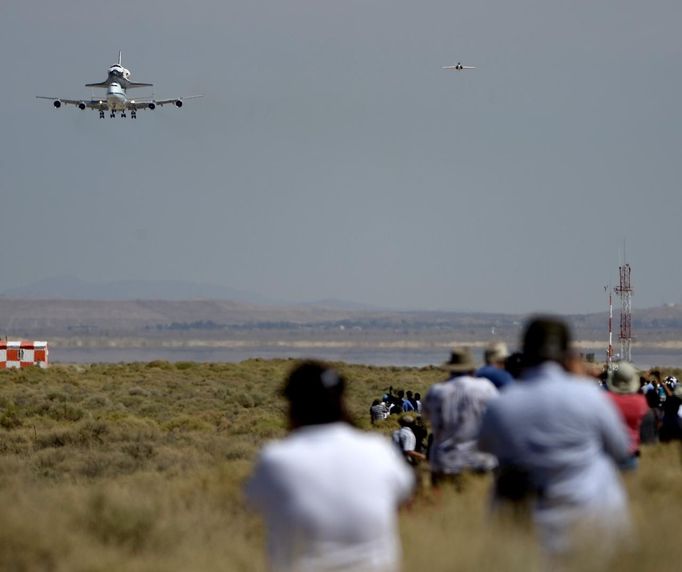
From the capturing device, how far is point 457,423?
949 cm

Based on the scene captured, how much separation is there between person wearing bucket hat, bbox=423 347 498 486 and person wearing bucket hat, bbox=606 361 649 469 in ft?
3.36

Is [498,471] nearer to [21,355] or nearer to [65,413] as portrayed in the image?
[65,413]

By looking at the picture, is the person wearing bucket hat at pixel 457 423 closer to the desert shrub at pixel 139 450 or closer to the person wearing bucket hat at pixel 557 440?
the person wearing bucket hat at pixel 557 440

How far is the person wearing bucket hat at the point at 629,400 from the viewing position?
32.3ft

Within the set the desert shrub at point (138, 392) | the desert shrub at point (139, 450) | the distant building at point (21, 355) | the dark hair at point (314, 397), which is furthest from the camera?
the distant building at point (21, 355)

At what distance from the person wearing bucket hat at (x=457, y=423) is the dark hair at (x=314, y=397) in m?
3.87

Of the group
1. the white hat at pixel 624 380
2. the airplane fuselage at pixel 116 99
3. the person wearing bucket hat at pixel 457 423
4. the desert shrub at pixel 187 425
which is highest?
the airplane fuselage at pixel 116 99

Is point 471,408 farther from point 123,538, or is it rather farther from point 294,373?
point 294,373

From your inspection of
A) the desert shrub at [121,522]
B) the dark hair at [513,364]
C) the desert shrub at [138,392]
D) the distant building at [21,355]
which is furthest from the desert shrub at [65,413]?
the distant building at [21,355]

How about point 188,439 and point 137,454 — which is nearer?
point 137,454

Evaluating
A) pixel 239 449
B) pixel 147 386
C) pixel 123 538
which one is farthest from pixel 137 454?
pixel 147 386

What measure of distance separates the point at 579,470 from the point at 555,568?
54 cm

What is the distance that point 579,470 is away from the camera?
246 inches

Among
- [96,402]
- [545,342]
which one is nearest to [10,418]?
[96,402]
